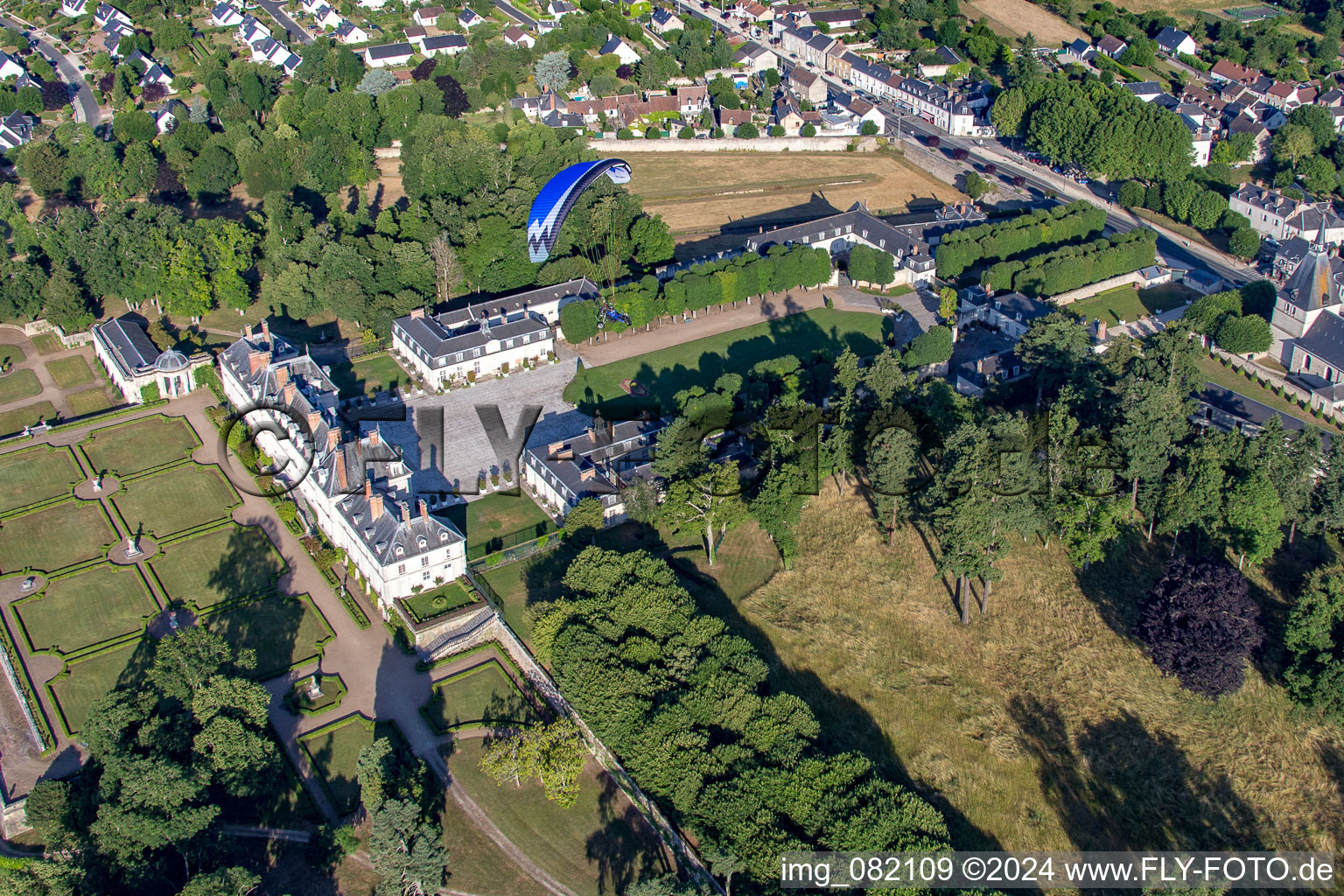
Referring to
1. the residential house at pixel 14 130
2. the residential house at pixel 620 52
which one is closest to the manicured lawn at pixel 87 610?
the residential house at pixel 14 130

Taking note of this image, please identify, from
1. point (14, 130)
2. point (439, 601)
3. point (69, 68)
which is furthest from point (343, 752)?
point (69, 68)

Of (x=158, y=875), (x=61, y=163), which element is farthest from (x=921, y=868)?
(x=61, y=163)

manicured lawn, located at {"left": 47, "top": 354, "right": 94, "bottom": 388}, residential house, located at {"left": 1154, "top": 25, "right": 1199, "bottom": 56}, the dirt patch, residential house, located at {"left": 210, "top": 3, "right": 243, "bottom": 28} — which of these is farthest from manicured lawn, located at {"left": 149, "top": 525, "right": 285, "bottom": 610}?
residential house, located at {"left": 1154, "top": 25, "right": 1199, "bottom": 56}

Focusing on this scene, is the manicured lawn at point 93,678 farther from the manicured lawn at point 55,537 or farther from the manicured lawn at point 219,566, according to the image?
the manicured lawn at point 55,537

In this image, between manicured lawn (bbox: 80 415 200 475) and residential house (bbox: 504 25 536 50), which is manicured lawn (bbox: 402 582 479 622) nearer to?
manicured lawn (bbox: 80 415 200 475)

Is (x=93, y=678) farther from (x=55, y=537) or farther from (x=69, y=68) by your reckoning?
(x=69, y=68)
